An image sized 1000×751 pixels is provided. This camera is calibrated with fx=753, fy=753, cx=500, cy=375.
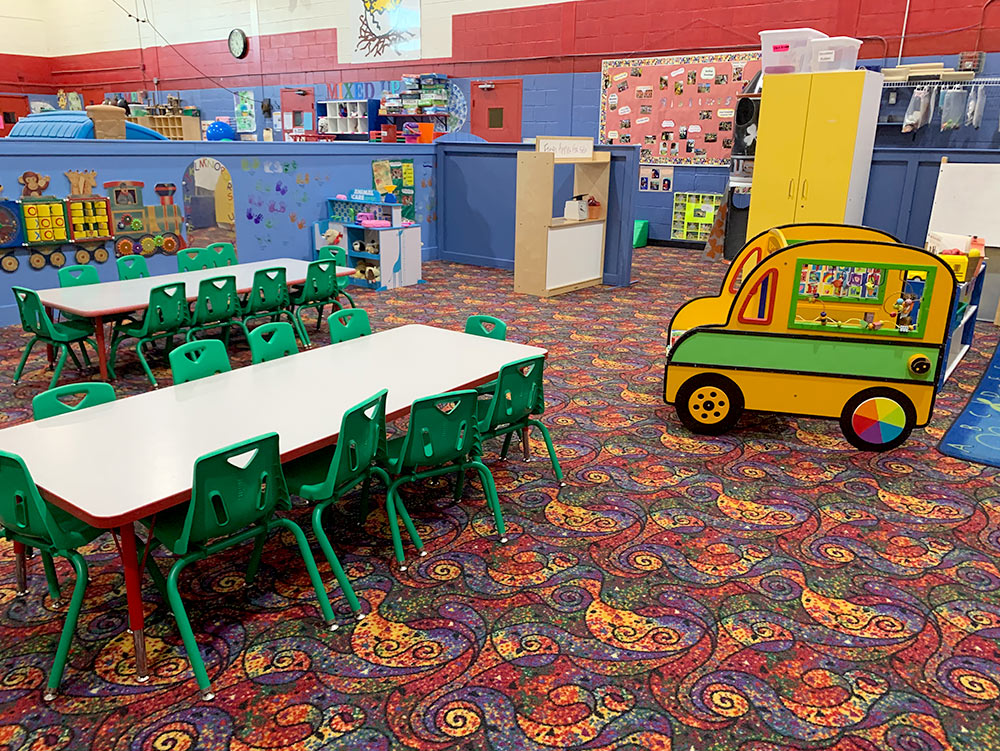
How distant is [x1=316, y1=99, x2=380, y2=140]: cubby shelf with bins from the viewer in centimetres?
1356

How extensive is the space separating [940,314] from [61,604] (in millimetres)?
4394

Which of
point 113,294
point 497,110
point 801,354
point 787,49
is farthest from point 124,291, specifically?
point 497,110

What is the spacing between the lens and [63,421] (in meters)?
2.87

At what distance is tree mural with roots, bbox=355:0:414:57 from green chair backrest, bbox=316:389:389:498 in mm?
12307

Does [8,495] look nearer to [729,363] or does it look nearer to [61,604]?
[61,604]

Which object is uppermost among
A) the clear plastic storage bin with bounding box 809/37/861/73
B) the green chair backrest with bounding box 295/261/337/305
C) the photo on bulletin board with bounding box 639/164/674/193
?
the clear plastic storage bin with bounding box 809/37/861/73

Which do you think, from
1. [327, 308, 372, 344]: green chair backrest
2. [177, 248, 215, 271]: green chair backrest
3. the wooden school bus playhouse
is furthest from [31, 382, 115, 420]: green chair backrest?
[177, 248, 215, 271]: green chair backrest

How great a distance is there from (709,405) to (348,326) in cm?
220

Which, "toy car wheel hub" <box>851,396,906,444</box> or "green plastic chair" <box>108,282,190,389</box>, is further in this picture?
"green plastic chair" <box>108,282,190,389</box>

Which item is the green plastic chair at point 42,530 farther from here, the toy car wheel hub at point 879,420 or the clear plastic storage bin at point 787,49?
the clear plastic storage bin at point 787,49

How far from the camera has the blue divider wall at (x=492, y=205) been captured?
882 centimetres

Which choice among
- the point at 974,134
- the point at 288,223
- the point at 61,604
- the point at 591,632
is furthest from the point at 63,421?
A: the point at 974,134

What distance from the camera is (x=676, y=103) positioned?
1124cm

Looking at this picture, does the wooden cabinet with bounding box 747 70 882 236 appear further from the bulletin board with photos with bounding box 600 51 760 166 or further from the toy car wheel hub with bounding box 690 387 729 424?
the toy car wheel hub with bounding box 690 387 729 424
